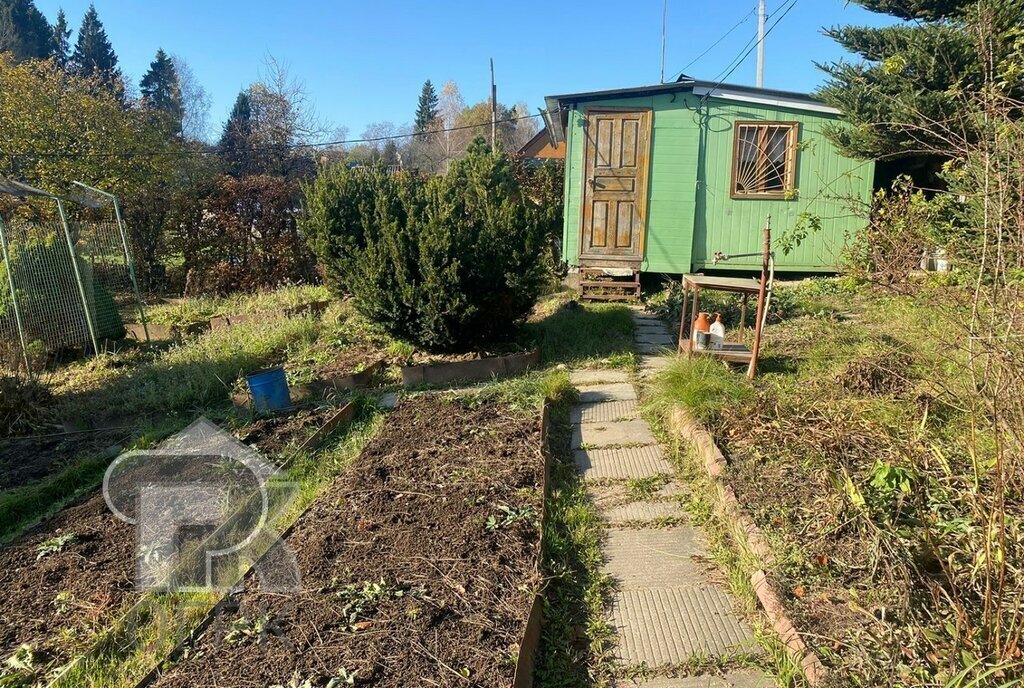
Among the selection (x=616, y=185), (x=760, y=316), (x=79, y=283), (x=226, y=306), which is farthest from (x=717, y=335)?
(x=226, y=306)

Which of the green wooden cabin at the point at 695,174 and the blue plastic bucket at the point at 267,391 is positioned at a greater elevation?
the green wooden cabin at the point at 695,174

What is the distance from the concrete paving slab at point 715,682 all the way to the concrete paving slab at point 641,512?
1.06 metres

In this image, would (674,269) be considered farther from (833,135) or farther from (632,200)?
(833,135)

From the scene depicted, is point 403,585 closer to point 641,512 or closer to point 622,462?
point 641,512

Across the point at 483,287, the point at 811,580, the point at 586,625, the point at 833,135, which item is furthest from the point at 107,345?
the point at 833,135

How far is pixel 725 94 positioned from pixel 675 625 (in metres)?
8.08

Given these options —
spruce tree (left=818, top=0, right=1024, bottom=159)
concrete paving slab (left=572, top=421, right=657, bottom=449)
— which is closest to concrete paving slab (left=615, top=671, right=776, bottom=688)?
concrete paving slab (left=572, top=421, right=657, bottom=449)

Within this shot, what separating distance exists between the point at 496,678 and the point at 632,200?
310 inches

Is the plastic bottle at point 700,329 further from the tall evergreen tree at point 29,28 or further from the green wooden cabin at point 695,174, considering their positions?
the tall evergreen tree at point 29,28

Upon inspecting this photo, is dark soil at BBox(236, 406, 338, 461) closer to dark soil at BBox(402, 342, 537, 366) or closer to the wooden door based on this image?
dark soil at BBox(402, 342, 537, 366)

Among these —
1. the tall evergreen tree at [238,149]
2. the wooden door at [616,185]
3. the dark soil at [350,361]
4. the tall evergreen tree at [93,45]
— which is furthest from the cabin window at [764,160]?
the tall evergreen tree at [93,45]

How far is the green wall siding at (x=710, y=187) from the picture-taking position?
29.1 ft

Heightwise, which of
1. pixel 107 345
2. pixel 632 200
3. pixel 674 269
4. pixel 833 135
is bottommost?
pixel 107 345

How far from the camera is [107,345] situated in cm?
852
